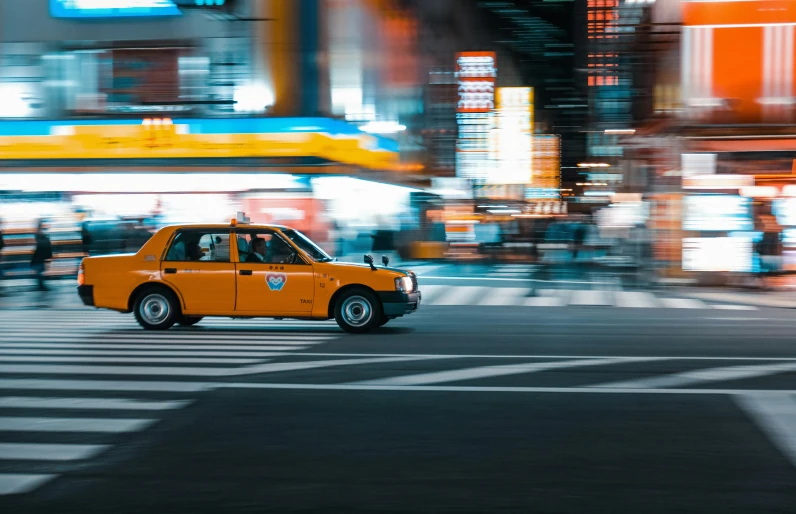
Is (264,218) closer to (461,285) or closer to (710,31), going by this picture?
(461,285)

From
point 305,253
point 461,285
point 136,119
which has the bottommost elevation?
point 461,285

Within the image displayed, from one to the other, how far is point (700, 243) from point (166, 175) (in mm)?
16611

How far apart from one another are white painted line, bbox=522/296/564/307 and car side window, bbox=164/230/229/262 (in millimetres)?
7185

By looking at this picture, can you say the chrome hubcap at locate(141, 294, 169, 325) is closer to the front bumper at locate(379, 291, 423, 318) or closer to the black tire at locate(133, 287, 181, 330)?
the black tire at locate(133, 287, 181, 330)

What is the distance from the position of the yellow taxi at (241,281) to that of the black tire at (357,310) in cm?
1

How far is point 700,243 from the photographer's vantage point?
75.9ft

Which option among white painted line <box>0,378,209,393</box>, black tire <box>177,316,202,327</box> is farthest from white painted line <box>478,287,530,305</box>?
white painted line <box>0,378,209,393</box>

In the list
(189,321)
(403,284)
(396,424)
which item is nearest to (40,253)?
(189,321)

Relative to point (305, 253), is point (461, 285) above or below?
below

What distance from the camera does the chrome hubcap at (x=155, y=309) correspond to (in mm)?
13125

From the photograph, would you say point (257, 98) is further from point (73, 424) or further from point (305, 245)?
point (73, 424)

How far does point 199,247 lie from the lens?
13.1 meters

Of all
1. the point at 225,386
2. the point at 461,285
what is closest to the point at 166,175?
the point at 461,285

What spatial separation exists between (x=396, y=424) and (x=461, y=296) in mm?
13662
